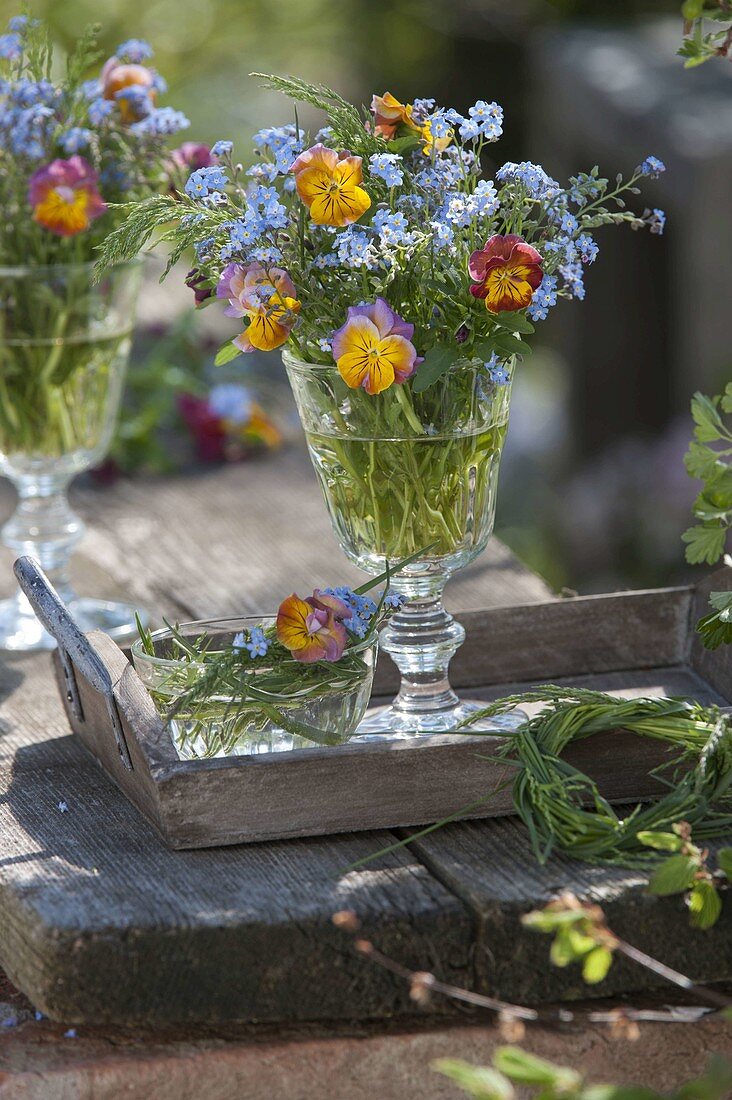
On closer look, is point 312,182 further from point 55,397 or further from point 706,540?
point 55,397

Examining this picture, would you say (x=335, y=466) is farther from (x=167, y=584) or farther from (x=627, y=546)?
(x=627, y=546)

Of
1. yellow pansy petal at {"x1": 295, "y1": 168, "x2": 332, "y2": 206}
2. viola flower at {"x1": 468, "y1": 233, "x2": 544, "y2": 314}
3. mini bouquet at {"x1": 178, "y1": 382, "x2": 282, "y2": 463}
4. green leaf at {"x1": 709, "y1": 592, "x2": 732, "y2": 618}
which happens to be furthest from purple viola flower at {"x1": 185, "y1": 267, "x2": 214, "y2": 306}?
mini bouquet at {"x1": 178, "y1": 382, "x2": 282, "y2": 463}

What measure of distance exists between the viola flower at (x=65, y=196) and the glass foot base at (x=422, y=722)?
660mm

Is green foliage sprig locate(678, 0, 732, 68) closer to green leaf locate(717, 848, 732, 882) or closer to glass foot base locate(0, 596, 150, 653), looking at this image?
green leaf locate(717, 848, 732, 882)

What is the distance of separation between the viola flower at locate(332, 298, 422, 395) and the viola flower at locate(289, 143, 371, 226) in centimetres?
7

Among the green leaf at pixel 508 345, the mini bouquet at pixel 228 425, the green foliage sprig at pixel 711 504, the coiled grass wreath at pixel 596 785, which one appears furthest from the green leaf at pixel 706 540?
the mini bouquet at pixel 228 425

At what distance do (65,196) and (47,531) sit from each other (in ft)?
1.48

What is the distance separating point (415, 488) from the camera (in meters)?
1.25

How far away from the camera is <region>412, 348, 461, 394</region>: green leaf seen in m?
1.15

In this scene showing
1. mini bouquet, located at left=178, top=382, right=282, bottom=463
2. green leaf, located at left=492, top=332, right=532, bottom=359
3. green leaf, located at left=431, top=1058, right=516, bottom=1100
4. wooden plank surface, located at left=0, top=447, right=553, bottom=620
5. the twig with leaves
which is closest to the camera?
green leaf, located at left=431, top=1058, right=516, bottom=1100

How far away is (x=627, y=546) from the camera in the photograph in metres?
4.29

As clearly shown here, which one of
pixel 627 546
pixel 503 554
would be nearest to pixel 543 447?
pixel 627 546

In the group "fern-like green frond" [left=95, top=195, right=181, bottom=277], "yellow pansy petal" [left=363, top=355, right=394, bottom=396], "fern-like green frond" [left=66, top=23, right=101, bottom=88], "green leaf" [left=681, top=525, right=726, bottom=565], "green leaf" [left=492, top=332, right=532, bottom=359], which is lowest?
"green leaf" [left=681, top=525, right=726, bottom=565]

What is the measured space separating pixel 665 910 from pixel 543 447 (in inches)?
193
